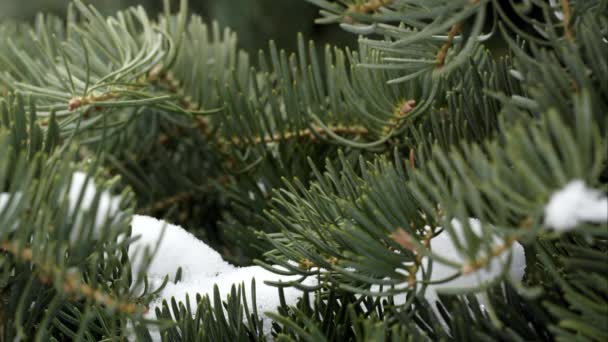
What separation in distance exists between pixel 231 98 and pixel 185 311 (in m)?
0.15

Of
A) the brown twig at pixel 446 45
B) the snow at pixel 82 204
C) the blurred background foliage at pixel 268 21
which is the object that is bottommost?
the snow at pixel 82 204

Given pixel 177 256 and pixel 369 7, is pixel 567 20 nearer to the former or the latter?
pixel 369 7

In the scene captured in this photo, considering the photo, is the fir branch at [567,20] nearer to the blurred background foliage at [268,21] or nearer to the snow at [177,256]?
the snow at [177,256]

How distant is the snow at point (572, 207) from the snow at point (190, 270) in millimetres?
134

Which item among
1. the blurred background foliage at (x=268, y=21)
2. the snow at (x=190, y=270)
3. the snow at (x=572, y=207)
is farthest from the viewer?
the blurred background foliage at (x=268, y=21)

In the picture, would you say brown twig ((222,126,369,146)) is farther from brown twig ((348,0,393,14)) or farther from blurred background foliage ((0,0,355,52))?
blurred background foliage ((0,0,355,52))

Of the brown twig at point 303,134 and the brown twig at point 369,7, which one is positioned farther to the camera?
the brown twig at point 303,134

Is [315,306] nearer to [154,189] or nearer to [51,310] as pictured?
[51,310]

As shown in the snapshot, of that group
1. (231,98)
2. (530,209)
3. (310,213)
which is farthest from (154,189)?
(530,209)

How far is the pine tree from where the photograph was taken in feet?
0.57

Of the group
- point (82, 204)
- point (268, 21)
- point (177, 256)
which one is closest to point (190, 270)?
point (177, 256)

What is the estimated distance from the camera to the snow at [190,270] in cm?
28

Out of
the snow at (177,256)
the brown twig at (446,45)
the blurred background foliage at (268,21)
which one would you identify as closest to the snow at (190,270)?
the snow at (177,256)

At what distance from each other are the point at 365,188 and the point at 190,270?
0.38 feet
